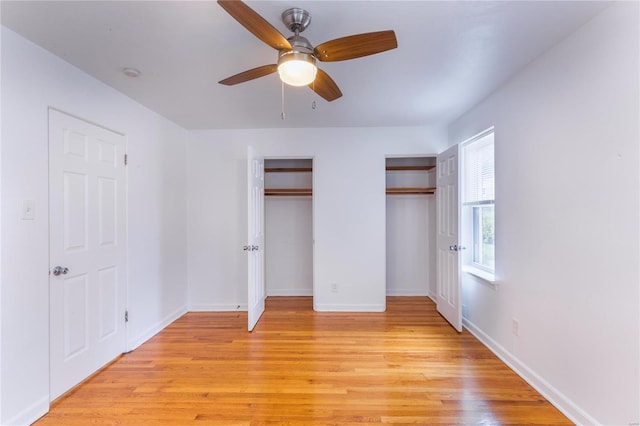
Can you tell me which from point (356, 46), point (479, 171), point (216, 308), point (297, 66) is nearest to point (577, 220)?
point (479, 171)

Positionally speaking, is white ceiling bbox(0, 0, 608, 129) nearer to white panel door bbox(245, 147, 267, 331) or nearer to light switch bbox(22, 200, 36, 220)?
white panel door bbox(245, 147, 267, 331)

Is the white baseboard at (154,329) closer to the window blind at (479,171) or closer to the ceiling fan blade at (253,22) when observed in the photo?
the ceiling fan blade at (253,22)

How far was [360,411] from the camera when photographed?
1.86 m

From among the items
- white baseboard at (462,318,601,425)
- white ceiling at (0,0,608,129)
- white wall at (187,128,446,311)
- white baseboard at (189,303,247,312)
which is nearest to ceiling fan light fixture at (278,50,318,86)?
white ceiling at (0,0,608,129)

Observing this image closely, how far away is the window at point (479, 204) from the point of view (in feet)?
9.46

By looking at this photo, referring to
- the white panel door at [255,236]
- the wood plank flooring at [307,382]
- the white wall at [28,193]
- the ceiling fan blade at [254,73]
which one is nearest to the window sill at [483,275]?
the wood plank flooring at [307,382]

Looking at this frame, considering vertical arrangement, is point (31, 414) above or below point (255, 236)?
below

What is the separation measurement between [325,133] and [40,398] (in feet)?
11.5

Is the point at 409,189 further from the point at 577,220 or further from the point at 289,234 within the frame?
the point at 577,220

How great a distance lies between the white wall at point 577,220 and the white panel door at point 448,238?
56 cm

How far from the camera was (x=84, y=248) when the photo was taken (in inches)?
87.3

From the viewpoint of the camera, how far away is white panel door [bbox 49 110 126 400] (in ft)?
6.51

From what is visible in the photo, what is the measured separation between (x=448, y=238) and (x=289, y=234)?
223 centimetres

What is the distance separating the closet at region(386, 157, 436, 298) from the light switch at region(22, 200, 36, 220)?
3795 millimetres
